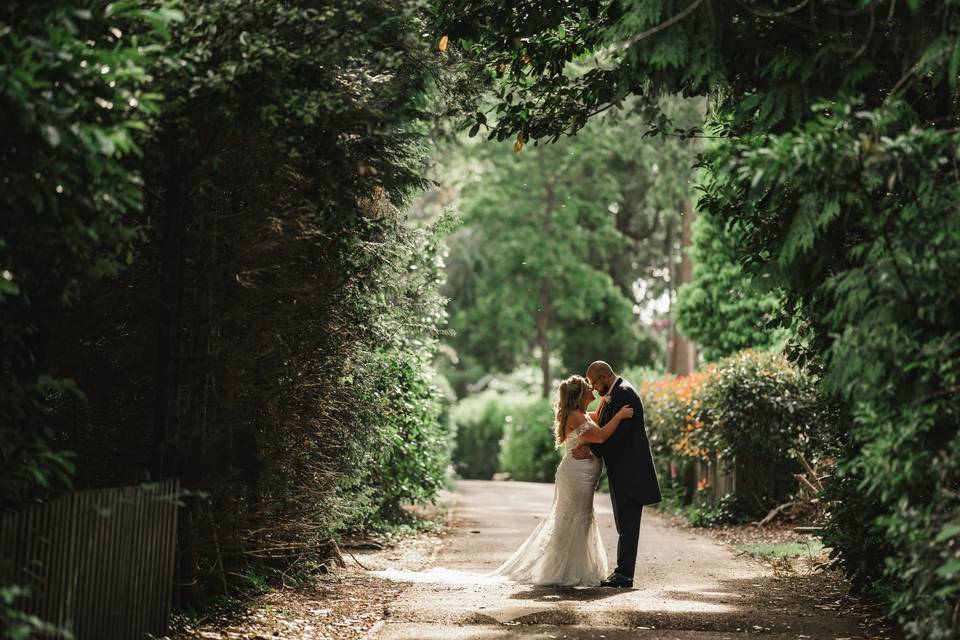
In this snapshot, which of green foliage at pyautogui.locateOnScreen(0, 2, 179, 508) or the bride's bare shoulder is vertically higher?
green foliage at pyautogui.locateOnScreen(0, 2, 179, 508)

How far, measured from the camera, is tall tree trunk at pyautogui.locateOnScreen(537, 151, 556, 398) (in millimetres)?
39625

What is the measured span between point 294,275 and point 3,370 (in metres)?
2.68

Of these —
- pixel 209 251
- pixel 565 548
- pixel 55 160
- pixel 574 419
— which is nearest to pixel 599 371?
pixel 574 419

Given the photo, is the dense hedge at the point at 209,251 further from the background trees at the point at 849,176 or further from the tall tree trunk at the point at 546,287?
the tall tree trunk at the point at 546,287

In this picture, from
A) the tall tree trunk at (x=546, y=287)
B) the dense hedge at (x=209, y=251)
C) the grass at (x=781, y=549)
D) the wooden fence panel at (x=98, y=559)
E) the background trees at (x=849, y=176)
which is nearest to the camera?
the dense hedge at (x=209, y=251)

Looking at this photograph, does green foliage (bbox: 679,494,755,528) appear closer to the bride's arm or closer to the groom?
the groom

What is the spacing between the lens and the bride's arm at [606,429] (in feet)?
35.9

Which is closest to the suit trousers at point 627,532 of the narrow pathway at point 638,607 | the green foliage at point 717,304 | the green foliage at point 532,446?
the narrow pathway at point 638,607

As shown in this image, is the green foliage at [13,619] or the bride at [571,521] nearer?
the green foliage at [13,619]

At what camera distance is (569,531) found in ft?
36.1

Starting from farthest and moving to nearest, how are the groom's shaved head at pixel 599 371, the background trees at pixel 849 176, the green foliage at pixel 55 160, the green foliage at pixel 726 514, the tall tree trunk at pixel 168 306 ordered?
the green foliage at pixel 726 514 → the groom's shaved head at pixel 599 371 → the tall tree trunk at pixel 168 306 → the background trees at pixel 849 176 → the green foliage at pixel 55 160

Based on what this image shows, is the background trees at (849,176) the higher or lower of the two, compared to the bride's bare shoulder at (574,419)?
higher

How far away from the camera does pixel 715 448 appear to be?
17.2m

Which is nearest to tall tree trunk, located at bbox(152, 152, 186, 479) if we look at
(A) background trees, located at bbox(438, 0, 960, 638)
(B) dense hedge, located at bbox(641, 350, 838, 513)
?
(A) background trees, located at bbox(438, 0, 960, 638)
